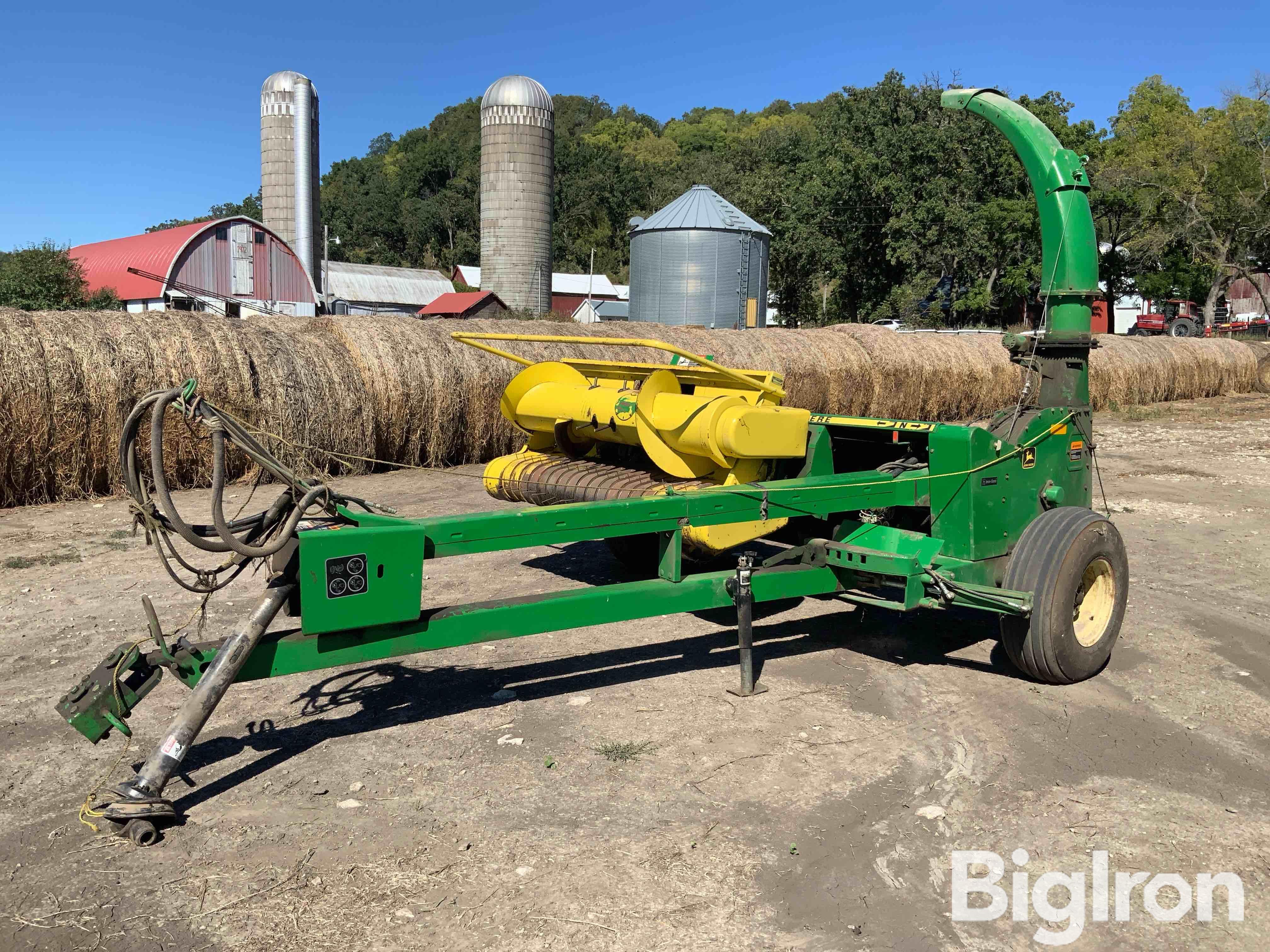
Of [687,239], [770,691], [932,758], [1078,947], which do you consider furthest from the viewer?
[687,239]

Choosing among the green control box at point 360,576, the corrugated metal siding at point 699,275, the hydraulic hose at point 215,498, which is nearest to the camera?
the hydraulic hose at point 215,498

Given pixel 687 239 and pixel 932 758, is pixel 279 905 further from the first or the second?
pixel 687 239

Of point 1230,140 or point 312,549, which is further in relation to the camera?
point 1230,140

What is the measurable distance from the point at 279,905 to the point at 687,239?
109ft

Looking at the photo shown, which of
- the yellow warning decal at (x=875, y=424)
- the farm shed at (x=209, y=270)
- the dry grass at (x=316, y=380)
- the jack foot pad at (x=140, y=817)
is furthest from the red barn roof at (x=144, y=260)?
the jack foot pad at (x=140, y=817)

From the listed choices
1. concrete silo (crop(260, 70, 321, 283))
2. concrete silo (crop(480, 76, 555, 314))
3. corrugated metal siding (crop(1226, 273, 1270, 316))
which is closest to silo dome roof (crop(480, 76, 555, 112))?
concrete silo (crop(480, 76, 555, 314))

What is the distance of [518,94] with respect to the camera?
136 feet

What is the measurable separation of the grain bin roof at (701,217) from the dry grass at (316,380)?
16236mm

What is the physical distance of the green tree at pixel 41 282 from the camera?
30922 millimetres

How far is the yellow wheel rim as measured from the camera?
19.1 feet

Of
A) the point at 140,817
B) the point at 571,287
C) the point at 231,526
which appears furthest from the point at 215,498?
the point at 571,287

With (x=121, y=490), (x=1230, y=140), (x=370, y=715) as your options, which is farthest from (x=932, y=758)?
(x=1230, y=140)

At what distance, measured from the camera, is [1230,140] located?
4825 cm

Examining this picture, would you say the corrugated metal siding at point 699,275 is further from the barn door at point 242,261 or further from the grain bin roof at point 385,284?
the grain bin roof at point 385,284
